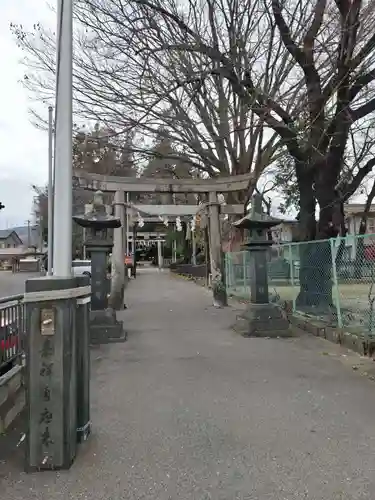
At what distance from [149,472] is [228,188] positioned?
1315 centimetres

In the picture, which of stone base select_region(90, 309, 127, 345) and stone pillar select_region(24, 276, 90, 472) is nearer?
stone pillar select_region(24, 276, 90, 472)

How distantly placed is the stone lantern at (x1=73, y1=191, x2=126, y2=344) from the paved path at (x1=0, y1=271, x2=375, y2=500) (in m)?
1.39

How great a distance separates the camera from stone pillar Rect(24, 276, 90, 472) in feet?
11.5

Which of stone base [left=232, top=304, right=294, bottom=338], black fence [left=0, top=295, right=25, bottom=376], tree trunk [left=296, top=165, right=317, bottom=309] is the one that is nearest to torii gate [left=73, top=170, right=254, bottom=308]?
tree trunk [left=296, top=165, right=317, bottom=309]

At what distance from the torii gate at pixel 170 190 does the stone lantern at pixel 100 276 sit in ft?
13.0

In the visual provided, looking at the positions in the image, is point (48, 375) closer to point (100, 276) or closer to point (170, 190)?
point (100, 276)

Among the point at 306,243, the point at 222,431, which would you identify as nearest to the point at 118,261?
the point at 306,243

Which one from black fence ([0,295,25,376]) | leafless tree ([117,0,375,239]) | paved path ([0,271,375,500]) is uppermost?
leafless tree ([117,0,375,239])

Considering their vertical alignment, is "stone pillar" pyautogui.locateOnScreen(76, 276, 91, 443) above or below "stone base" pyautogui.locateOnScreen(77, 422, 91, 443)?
above

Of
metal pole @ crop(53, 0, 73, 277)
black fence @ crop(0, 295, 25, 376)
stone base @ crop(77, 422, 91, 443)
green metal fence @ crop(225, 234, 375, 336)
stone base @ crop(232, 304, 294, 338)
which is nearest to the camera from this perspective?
metal pole @ crop(53, 0, 73, 277)

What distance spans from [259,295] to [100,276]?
3507 millimetres

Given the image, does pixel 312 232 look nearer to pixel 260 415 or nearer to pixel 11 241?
pixel 260 415

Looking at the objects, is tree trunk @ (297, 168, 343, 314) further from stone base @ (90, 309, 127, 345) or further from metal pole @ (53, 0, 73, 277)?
metal pole @ (53, 0, 73, 277)

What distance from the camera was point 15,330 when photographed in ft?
18.4
